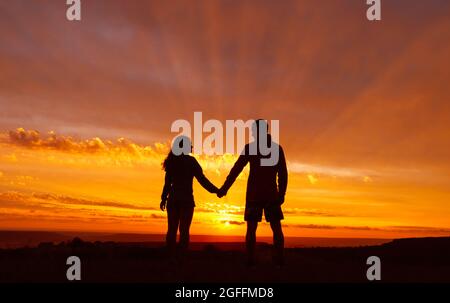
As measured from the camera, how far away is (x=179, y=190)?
559 inches

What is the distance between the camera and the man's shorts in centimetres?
1441

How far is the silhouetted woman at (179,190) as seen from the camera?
14.0 metres

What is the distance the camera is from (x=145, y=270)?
46.9ft

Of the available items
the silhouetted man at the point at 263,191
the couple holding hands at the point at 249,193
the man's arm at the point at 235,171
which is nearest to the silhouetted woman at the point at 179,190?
the couple holding hands at the point at 249,193

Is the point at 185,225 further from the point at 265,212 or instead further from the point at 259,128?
the point at 259,128

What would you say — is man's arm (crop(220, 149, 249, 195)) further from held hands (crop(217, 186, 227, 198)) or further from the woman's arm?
the woman's arm

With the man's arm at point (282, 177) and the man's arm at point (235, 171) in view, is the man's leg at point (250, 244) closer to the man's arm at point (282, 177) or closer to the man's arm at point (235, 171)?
the man's arm at point (282, 177)

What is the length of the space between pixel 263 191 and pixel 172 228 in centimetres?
229

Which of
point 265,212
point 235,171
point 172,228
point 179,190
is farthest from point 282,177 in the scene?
point 172,228

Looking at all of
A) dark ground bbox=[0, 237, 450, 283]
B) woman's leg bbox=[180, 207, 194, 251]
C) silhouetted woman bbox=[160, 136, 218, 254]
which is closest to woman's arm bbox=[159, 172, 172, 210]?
silhouetted woman bbox=[160, 136, 218, 254]

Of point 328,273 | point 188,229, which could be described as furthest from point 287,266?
point 188,229
